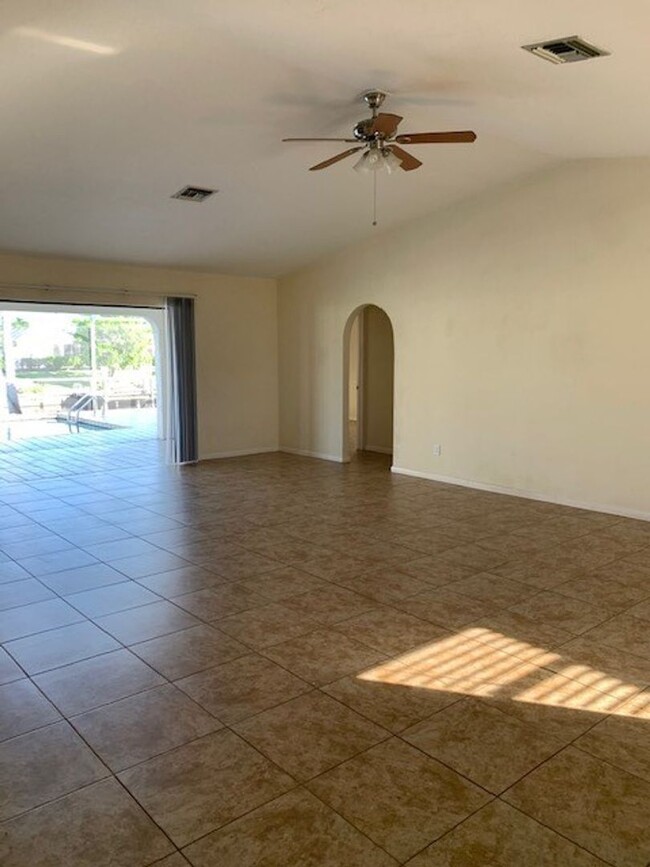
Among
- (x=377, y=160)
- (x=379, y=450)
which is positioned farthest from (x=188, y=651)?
(x=379, y=450)

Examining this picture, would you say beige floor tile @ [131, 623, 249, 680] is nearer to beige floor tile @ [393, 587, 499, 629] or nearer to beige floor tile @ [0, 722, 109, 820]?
beige floor tile @ [0, 722, 109, 820]

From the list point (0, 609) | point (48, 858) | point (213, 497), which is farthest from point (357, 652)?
point (213, 497)

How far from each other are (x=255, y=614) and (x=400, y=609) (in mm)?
786

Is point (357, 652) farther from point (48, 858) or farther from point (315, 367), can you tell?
point (315, 367)

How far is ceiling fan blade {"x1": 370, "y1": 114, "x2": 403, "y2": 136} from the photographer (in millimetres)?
3664

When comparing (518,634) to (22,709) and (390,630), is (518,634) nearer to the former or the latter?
(390,630)

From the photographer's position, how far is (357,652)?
9.63ft

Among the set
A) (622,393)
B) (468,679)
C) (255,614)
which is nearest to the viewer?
(468,679)

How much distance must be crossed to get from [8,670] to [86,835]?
1.18 meters

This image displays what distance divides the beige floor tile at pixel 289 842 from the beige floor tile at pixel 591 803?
0.52 metres

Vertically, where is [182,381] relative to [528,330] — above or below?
below

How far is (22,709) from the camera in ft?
8.05

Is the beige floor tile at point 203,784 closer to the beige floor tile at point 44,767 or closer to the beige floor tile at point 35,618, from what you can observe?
the beige floor tile at point 44,767

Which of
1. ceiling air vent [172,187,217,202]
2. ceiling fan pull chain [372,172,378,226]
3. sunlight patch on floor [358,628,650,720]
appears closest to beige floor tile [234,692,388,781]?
sunlight patch on floor [358,628,650,720]
